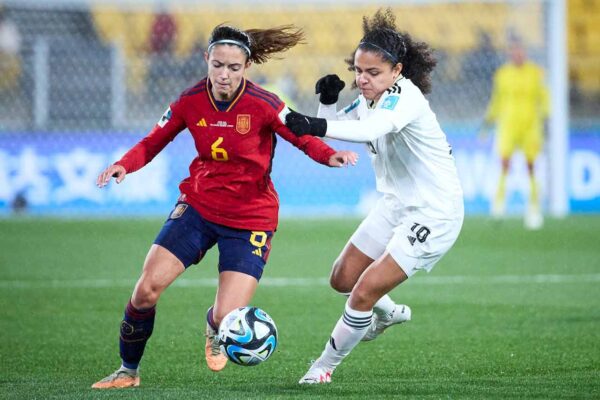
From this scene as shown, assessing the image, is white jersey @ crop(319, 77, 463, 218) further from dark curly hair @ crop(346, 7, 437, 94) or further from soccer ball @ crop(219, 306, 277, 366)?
soccer ball @ crop(219, 306, 277, 366)

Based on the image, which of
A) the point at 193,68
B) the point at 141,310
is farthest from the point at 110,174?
the point at 193,68

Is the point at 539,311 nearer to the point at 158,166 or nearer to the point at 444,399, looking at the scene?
the point at 444,399

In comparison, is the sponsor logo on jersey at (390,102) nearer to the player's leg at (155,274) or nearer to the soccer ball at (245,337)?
the player's leg at (155,274)

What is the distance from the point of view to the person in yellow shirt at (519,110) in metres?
18.4

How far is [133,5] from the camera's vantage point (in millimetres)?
21094

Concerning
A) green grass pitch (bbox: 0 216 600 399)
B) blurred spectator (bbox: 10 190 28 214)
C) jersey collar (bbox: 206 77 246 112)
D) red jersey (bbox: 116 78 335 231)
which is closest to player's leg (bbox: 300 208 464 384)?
green grass pitch (bbox: 0 216 600 399)

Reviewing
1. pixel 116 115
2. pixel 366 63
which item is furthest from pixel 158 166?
pixel 366 63

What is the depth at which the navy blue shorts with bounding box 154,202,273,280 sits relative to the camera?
265 inches

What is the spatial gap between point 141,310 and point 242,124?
125cm

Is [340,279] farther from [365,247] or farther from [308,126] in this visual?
[308,126]

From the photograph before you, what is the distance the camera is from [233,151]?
22.1 ft

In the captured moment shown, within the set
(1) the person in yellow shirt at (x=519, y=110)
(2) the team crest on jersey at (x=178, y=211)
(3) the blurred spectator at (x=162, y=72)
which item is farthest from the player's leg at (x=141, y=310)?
(3) the blurred spectator at (x=162, y=72)

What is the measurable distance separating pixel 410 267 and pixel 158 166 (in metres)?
12.6

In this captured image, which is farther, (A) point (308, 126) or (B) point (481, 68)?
(B) point (481, 68)
